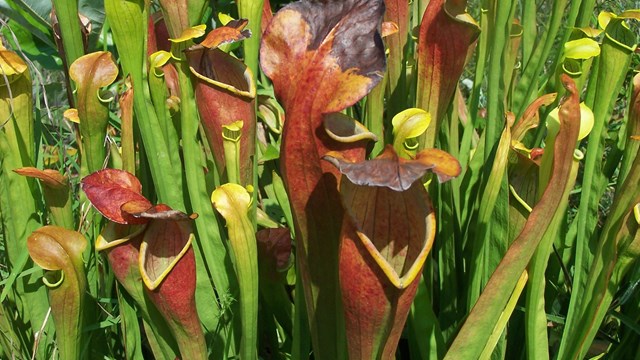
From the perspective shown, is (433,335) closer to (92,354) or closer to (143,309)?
(143,309)

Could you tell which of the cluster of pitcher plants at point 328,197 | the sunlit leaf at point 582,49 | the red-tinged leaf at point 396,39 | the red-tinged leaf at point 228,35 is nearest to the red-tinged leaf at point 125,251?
the cluster of pitcher plants at point 328,197

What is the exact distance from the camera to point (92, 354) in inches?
44.5

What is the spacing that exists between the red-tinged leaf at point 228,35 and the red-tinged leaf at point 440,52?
8.9 inches

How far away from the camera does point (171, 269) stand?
85cm

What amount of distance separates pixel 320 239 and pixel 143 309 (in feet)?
0.93

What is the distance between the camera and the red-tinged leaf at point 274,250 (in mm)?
1073

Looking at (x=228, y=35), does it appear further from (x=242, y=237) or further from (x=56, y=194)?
(x=56, y=194)

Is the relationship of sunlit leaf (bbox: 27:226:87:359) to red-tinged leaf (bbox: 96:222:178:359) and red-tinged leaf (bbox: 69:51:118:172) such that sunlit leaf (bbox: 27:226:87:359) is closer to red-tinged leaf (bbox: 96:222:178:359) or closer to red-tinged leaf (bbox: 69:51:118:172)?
red-tinged leaf (bbox: 96:222:178:359)

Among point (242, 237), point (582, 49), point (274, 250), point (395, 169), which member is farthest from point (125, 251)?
point (582, 49)

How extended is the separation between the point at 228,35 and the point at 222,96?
0.11 meters

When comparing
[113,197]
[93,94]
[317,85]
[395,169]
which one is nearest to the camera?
[395,169]

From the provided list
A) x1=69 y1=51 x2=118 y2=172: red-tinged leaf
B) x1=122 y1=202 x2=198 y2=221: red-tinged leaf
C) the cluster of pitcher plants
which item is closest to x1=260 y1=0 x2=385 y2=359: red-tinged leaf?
the cluster of pitcher plants

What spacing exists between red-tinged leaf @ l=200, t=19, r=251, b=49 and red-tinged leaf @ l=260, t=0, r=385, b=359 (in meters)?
0.05

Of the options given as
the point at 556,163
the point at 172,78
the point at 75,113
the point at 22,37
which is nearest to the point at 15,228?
the point at 75,113
